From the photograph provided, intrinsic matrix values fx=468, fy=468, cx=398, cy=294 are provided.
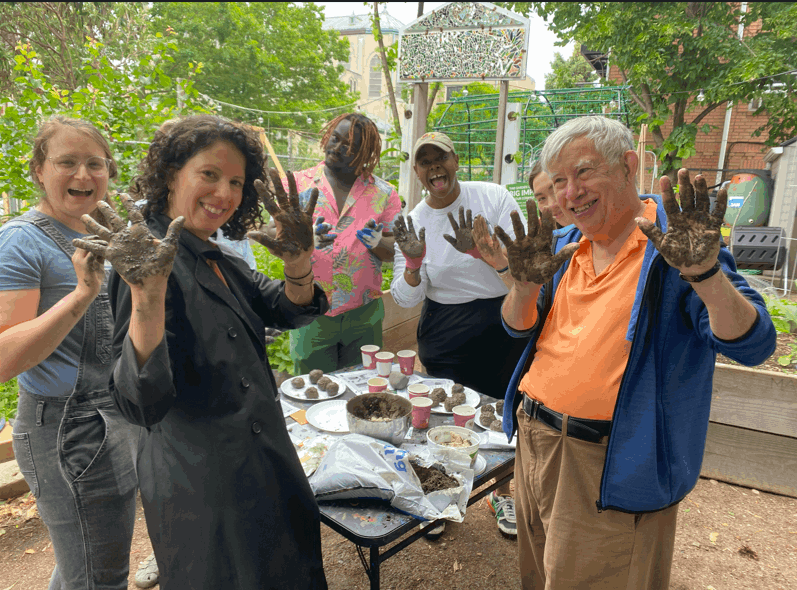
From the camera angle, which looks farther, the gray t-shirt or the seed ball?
the seed ball

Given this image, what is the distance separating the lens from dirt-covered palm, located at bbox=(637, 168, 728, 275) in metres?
1.10

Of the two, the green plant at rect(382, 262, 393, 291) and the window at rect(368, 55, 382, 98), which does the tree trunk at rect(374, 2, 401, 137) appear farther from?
the window at rect(368, 55, 382, 98)

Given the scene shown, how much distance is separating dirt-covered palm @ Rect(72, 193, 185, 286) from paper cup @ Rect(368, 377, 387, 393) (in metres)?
1.46

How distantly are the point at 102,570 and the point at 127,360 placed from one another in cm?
107

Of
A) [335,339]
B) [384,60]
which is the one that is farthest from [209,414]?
[384,60]

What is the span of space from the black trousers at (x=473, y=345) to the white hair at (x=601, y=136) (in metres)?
1.39

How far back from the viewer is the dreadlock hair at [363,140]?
2.72m

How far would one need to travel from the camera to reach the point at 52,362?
1.60 m

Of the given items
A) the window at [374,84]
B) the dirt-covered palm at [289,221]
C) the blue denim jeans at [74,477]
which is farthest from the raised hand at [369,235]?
the window at [374,84]

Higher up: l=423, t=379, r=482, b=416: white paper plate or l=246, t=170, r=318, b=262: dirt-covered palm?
l=246, t=170, r=318, b=262: dirt-covered palm

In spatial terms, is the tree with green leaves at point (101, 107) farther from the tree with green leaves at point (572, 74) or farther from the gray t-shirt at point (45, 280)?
the tree with green leaves at point (572, 74)

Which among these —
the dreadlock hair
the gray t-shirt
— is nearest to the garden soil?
the gray t-shirt

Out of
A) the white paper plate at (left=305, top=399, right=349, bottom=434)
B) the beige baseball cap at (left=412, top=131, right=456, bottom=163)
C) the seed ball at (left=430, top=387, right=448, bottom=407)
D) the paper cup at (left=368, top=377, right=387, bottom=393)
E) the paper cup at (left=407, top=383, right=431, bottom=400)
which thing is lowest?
the white paper plate at (left=305, top=399, right=349, bottom=434)

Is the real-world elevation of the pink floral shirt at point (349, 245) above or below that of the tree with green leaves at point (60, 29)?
below
